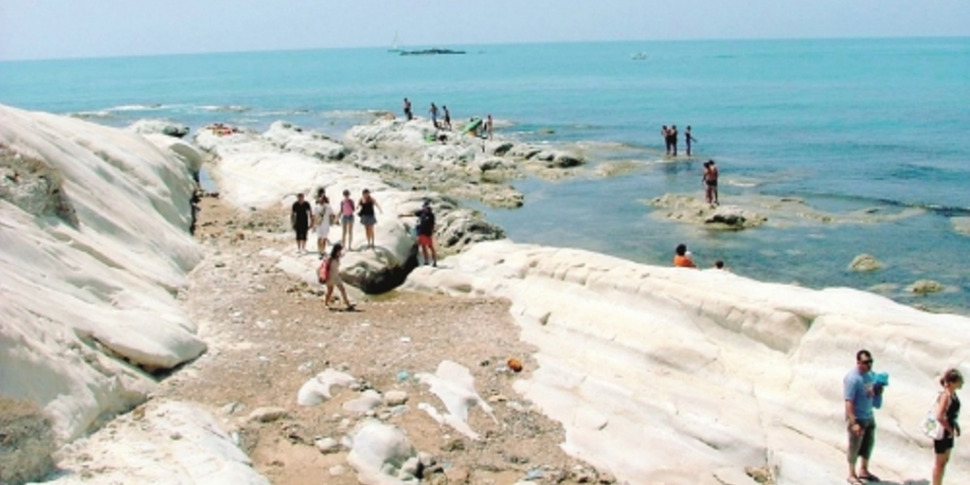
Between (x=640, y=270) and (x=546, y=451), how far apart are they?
5.14m

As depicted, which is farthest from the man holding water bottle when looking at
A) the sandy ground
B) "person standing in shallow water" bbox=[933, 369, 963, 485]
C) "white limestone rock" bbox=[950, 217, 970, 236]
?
"white limestone rock" bbox=[950, 217, 970, 236]

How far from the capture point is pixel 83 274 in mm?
15133

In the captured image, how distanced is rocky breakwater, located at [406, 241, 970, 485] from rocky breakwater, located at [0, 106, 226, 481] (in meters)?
6.03

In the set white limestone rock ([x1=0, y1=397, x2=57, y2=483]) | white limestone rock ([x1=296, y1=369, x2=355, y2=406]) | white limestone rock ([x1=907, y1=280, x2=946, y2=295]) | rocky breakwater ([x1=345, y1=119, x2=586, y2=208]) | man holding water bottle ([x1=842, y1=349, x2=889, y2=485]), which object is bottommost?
white limestone rock ([x1=907, y1=280, x2=946, y2=295])

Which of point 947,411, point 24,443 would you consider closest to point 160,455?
point 24,443

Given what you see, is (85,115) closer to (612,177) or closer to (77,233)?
(612,177)

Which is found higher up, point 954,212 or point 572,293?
point 572,293

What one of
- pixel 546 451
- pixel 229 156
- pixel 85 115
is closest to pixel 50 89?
pixel 85 115

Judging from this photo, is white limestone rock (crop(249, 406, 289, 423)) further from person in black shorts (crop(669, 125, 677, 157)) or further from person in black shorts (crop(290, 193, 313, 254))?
person in black shorts (crop(669, 125, 677, 157))

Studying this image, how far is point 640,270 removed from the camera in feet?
54.4

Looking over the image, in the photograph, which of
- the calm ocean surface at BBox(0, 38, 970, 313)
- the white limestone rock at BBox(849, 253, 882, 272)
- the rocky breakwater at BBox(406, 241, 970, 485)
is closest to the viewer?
the rocky breakwater at BBox(406, 241, 970, 485)

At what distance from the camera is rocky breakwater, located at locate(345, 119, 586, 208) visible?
39.1 m

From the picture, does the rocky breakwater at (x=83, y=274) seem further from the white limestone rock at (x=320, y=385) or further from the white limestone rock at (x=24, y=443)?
the white limestone rock at (x=320, y=385)

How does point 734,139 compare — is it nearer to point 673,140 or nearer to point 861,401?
point 673,140
